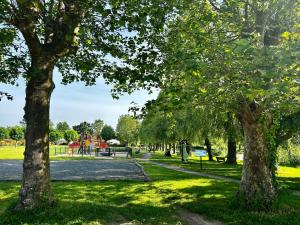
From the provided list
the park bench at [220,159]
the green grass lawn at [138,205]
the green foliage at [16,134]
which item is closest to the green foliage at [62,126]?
the green foliage at [16,134]

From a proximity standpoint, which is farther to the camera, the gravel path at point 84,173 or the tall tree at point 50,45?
the gravel path at point 84,173

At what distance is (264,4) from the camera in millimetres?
11461

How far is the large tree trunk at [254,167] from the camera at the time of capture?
38.5ft

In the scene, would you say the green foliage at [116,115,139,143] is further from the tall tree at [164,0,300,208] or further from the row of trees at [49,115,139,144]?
the tall tree at [164,0,300,208]

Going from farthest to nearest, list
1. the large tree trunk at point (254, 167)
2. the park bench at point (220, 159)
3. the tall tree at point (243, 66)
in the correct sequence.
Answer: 1. the park bench at point (220, 159)
2. the large tree trunk at point (254, 167)
3. the tall tree at point (243, 66)

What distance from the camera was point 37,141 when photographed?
10523 mm

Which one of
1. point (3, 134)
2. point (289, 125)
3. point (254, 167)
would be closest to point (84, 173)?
point (289, 125)

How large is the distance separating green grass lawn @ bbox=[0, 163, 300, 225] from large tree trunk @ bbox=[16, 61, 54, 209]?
49cm

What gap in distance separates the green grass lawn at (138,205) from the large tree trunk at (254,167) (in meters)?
0.50

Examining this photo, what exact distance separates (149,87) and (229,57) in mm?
4267

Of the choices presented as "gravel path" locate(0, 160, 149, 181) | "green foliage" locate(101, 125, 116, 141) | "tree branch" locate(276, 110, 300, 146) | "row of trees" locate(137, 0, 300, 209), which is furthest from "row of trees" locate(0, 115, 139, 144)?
"row of trees" locate(137, 0, 300, 209)

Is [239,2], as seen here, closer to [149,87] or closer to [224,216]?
[149,87]

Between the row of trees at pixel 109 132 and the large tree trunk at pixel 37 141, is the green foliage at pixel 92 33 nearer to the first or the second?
the large tree trunk at pixel 37 141

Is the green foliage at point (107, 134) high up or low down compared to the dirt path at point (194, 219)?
up
